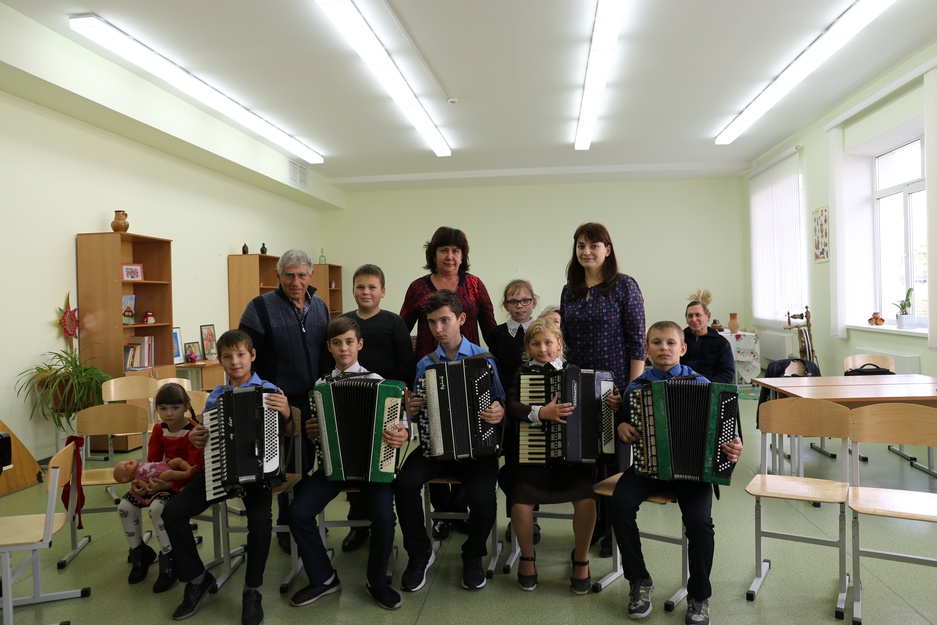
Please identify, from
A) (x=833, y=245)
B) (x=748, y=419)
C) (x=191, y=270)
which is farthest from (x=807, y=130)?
(x=191, y=270)

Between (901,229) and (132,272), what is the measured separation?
7.37 m

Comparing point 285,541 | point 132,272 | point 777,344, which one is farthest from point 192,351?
point 777,344

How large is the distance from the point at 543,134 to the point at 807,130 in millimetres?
3136

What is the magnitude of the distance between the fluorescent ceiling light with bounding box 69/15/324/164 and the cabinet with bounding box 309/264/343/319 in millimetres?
2409

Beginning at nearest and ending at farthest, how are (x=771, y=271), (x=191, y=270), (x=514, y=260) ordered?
(x=191, y=270) → (x=771, y=271) → (x=514, y=260)

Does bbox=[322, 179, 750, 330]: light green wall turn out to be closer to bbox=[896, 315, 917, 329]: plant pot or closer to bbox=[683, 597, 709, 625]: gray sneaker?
bbox=[896, 315, 917, 329]: plant pot

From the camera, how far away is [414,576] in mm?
2572

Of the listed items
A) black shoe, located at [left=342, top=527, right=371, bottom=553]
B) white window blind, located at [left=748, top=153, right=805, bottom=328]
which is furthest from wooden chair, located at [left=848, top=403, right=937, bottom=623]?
white window blind, located at [left=748, top=153, right=805, bottom=328]

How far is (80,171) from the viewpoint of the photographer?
5.14m

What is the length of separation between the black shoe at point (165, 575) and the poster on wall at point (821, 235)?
6.93 m

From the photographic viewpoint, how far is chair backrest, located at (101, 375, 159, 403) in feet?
12.8

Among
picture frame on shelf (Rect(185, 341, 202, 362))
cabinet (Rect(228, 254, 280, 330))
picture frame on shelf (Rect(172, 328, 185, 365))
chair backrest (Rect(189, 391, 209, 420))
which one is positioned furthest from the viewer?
cabinet (Rect(228, 254, 280, 330))

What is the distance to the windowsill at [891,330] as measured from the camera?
5.42 meters

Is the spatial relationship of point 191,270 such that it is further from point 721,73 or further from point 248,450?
point 721,73
